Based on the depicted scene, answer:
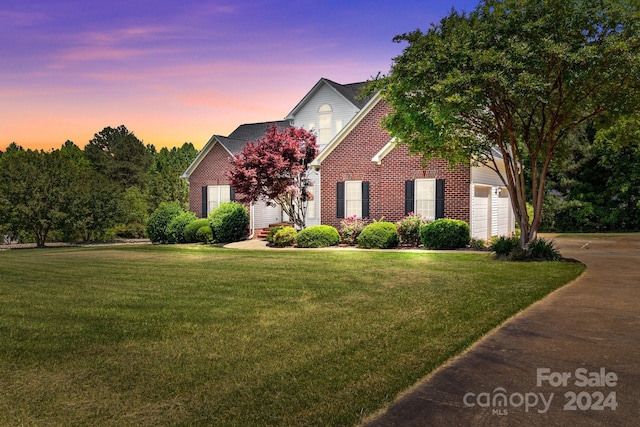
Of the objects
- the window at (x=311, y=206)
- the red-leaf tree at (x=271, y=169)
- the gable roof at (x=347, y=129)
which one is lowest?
the window at (x=311, y=206)

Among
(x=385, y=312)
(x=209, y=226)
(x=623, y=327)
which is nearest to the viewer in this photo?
(x=623, y=327)

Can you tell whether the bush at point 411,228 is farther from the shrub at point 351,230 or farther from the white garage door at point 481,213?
the white garage door at point 481,213

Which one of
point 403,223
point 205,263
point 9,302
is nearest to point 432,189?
point 403,223

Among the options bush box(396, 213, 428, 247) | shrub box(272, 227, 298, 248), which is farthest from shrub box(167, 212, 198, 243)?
bush box(396, 213, 428, 247)

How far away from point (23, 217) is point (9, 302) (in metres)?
26.4

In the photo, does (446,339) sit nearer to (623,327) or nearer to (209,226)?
(623,327)

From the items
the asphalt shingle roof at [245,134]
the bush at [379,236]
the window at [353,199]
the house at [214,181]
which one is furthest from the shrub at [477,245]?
the asphalt shingle roof at [245,134]

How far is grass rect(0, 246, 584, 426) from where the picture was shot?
4.60 meters

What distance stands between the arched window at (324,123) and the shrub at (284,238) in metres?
7.62

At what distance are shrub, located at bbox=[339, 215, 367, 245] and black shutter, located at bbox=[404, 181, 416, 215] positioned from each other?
76.9 inches

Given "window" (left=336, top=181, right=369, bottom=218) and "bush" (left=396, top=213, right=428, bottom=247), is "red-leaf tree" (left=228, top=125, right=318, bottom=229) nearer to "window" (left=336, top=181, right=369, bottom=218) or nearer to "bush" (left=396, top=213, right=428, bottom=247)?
"window" (left=336, top=181, right=369, bottom=218)

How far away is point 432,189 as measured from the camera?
68.2ft

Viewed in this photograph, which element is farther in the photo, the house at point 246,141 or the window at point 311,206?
the house at point 246,141

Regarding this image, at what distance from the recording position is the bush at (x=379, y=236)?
65.4 feet
